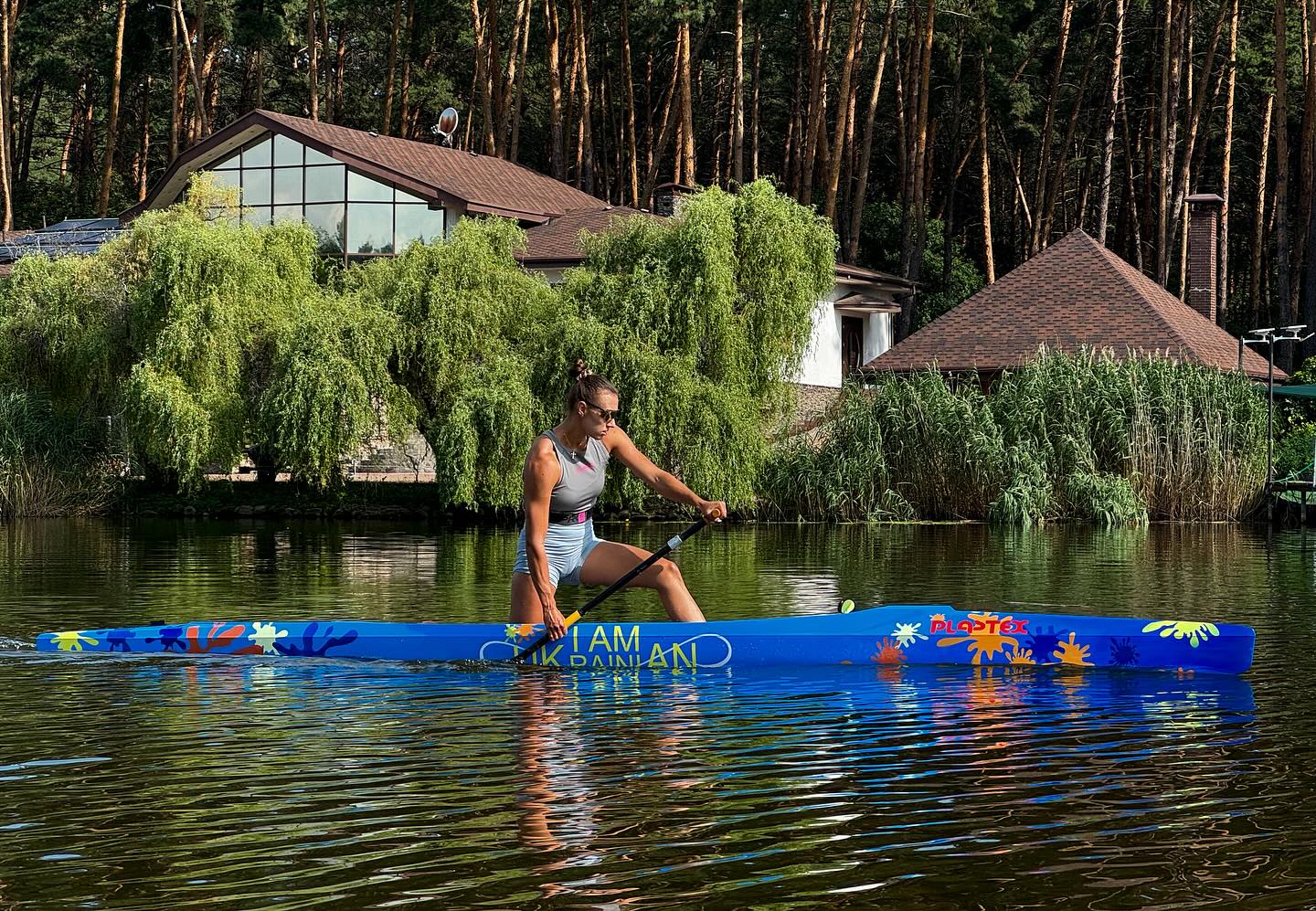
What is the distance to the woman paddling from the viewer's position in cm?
984

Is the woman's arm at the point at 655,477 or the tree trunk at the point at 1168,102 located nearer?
the woman's arm at the point at 655,477

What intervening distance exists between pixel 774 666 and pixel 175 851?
5076 millimetres

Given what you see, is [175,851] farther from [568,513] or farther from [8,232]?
[8,232]

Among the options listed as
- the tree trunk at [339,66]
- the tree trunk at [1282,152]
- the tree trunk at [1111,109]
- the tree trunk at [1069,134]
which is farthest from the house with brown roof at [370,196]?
the tree trunk at [339,66]

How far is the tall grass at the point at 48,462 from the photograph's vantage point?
30.0m

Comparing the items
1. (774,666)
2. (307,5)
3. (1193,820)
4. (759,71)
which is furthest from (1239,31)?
(1193,820)

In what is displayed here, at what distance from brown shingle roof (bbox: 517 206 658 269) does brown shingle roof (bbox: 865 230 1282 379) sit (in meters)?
7.42

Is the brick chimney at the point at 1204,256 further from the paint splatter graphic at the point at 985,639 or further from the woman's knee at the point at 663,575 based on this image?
the woman's knee at the point at 663,575

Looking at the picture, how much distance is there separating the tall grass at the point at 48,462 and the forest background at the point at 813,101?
1749 cm

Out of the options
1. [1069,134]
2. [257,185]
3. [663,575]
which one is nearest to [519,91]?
[257,185]

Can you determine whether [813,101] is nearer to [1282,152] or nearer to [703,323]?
[1282,152]

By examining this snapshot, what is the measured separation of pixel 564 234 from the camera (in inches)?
1645

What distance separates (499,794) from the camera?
7.24 meters

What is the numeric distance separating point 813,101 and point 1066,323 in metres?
9.48
